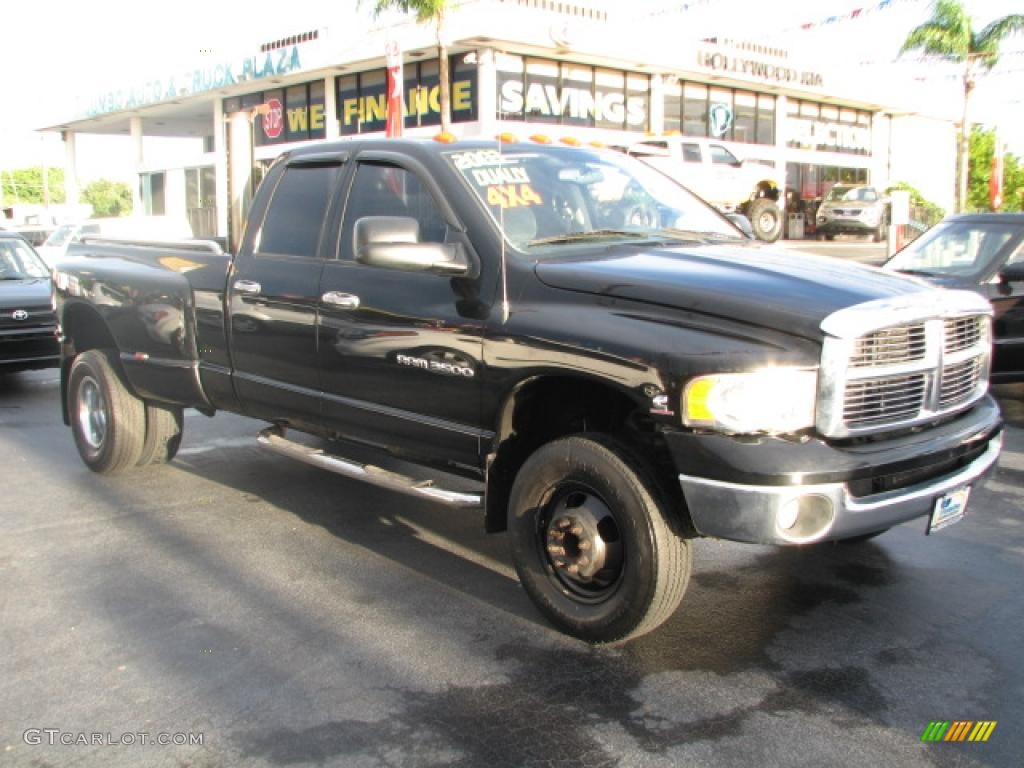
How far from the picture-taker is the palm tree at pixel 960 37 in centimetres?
2817

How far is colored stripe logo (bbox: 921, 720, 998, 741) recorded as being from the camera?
10.9 feet

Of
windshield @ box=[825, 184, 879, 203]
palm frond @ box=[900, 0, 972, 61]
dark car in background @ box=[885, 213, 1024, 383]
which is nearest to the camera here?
dark car in background @ box=[885, 213, 1024, 383]

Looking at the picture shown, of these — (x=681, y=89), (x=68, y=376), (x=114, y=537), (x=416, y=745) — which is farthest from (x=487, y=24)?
(x=416, y=745)

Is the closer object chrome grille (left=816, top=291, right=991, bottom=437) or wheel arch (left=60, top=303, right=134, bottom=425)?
chrome grille (left=816, top=291, right=991, bottom=437)

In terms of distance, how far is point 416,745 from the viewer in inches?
130

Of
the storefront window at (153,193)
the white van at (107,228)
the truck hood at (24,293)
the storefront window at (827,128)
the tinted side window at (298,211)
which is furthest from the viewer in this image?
the storefront window at (153,193)

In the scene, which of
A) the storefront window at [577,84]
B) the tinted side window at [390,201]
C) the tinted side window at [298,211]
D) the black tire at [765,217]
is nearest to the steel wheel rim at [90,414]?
the tinted side window at [298,211]

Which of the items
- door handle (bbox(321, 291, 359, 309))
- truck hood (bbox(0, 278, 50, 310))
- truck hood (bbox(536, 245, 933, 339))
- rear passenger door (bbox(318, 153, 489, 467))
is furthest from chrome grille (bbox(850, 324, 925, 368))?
truck hood (bbox(0, 278, 50, 310))

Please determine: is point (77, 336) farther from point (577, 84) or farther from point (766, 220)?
point (577, 84)

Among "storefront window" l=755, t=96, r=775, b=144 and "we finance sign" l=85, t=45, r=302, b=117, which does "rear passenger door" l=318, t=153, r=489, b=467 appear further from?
"storefront window" l=755, t=96, r=775, b=144

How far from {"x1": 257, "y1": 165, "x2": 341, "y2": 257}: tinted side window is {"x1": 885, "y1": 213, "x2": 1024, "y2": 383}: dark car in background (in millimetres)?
5289

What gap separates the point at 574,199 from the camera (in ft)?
16.0

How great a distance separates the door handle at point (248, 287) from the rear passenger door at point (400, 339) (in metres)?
0.54

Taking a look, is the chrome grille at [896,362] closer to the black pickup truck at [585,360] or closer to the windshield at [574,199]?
the black pickup truck at [585,360]
